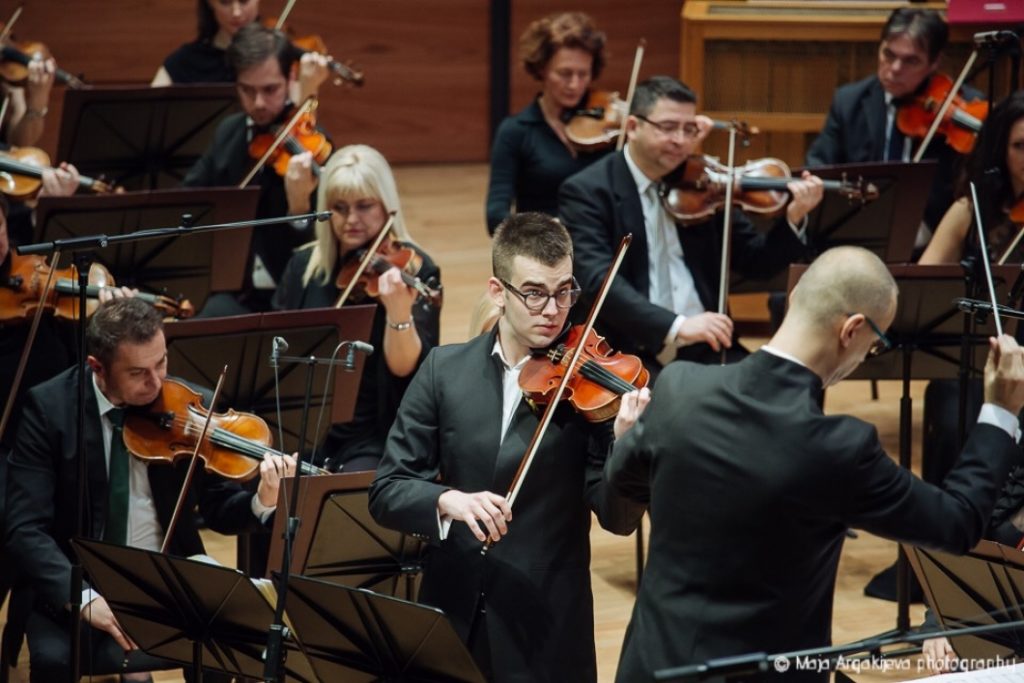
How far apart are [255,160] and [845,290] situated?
3154 millimetres

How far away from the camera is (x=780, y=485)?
2.30 metres

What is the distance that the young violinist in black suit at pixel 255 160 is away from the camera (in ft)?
16.5

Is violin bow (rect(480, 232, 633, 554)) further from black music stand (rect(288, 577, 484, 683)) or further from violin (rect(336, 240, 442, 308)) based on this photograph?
violin (rect(336, 240, 442, 308))

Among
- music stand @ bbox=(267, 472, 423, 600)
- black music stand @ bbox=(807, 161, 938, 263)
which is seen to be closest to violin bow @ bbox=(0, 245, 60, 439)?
music stand @ bbox=(267, 472, 423, 600)

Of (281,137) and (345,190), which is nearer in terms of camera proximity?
(345,190)

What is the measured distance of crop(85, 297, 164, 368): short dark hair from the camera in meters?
3.46

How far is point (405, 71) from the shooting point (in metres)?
8.52

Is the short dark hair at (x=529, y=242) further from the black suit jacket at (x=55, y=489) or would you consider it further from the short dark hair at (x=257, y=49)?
the short dark hair at (x=257, y=49)

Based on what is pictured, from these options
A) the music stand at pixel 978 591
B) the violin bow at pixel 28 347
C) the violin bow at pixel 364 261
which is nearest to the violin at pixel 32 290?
the violin bow at pixel 28 347

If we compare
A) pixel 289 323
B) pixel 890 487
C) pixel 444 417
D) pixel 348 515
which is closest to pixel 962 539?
pixel 890 487

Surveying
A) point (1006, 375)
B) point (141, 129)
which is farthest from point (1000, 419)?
point (141, 129)

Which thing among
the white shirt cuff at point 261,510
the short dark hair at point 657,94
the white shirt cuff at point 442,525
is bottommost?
the white shirt cuff at point 261,510

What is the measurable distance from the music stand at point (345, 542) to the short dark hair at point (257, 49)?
2.10 m

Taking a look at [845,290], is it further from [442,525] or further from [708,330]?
[708,330]
